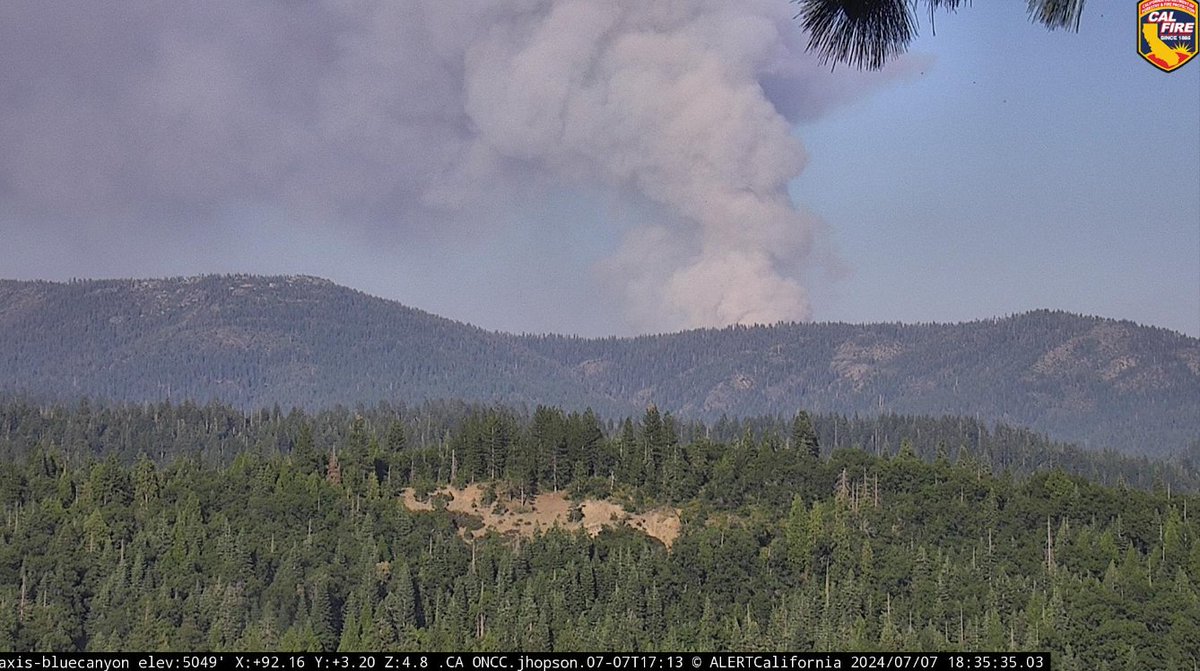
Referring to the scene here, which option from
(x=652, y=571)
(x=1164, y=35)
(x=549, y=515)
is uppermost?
(x=1164, y=35)

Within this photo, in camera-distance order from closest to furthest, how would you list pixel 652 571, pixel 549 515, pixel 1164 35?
pixel 1164 35 → pixel 652 571 → pixel 549 515

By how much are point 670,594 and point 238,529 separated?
174 feet

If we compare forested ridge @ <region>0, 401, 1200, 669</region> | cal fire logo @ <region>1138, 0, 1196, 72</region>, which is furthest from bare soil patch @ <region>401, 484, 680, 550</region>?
cal fire logo @ <region>1138, 0, 1196, 72</region>

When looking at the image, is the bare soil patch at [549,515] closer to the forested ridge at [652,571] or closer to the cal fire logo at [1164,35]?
the forested ridge at [652,571]

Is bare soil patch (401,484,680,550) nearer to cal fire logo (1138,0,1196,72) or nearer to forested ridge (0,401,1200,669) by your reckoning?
forested ridge (0,401,1200,669)

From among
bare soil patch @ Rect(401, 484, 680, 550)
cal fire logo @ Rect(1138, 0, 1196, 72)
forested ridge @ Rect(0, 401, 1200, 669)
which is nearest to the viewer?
cal fire logo @ Rect(1138, 0, 1196, 72)

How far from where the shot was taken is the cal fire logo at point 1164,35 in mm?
32406

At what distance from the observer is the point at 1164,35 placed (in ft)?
107

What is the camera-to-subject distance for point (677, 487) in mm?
196750

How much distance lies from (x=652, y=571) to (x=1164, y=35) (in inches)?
5654

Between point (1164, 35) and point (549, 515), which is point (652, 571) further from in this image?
point (1164, 35)

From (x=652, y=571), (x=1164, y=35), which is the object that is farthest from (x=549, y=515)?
(x=1164, y=35)

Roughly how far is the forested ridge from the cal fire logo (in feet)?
350

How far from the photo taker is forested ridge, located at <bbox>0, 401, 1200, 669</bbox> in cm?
14888
